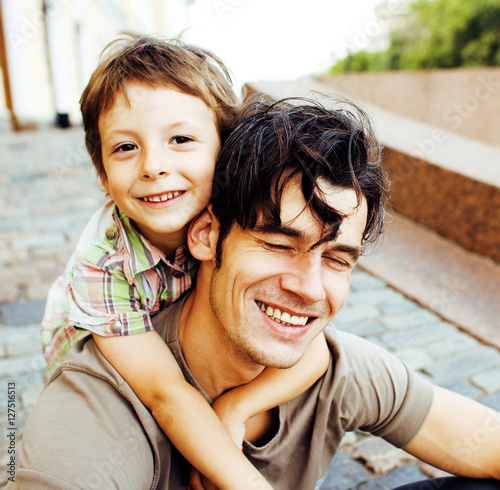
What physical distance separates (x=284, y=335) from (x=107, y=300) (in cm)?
73

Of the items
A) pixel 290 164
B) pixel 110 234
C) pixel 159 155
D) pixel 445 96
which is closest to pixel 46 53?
pixel 445 96

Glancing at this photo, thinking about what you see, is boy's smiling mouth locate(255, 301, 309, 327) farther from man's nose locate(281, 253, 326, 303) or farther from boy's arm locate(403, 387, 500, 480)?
boy's arm locate(403, 387, 500, 480)

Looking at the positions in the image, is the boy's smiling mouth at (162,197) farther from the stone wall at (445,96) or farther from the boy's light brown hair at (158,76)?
the stone wall at (445,96)

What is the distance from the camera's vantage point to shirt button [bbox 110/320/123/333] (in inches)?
73.6

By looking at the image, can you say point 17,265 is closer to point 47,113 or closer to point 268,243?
point 268,243

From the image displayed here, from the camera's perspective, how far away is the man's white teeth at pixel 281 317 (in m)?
1.78

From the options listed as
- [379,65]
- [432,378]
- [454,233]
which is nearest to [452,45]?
[379,65]

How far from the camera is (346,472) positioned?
2.57 meters

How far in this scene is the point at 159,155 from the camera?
6.09 feet

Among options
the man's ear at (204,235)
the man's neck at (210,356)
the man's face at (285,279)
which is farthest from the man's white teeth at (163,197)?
the man's neck at (210,356)

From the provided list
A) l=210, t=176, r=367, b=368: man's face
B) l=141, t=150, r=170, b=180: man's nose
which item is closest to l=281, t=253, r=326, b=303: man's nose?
l=210, t=176, r=367, b=368: man's face

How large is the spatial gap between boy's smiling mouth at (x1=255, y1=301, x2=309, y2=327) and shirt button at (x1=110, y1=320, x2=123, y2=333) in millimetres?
531

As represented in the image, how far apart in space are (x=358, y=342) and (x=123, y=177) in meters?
1.16

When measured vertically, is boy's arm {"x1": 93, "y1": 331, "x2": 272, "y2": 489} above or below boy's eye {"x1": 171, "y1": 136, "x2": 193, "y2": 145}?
below
